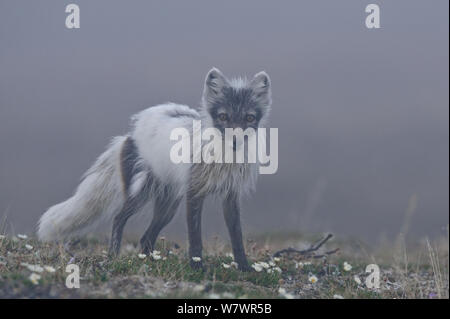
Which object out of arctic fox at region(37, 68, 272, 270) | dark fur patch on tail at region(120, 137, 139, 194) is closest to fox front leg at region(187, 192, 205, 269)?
arctic fox at region(37, 68, 272, 270)

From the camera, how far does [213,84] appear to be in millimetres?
5395

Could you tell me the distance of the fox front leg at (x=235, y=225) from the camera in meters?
5.52

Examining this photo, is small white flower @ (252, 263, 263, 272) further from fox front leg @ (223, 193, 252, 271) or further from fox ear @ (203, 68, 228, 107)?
fox ear @ (203, 68, 228, 107)

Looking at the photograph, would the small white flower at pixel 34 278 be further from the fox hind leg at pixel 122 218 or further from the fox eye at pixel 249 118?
the fox eye at pixel 249 118

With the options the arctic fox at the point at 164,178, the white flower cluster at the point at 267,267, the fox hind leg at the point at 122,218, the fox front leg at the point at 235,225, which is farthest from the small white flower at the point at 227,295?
the fox hind leg at the point at 122,218

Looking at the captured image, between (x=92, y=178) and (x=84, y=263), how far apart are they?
1466 millimetres

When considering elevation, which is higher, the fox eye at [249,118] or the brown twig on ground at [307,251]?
the fox eye at [249,118]

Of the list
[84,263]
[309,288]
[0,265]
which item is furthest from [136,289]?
[309,288]

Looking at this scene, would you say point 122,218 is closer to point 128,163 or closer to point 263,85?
point 128,163

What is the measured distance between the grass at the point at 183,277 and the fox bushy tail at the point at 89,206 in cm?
27

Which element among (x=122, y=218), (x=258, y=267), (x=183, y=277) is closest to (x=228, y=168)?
(x=258, y=267)

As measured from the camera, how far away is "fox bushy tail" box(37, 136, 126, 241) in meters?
5.92
